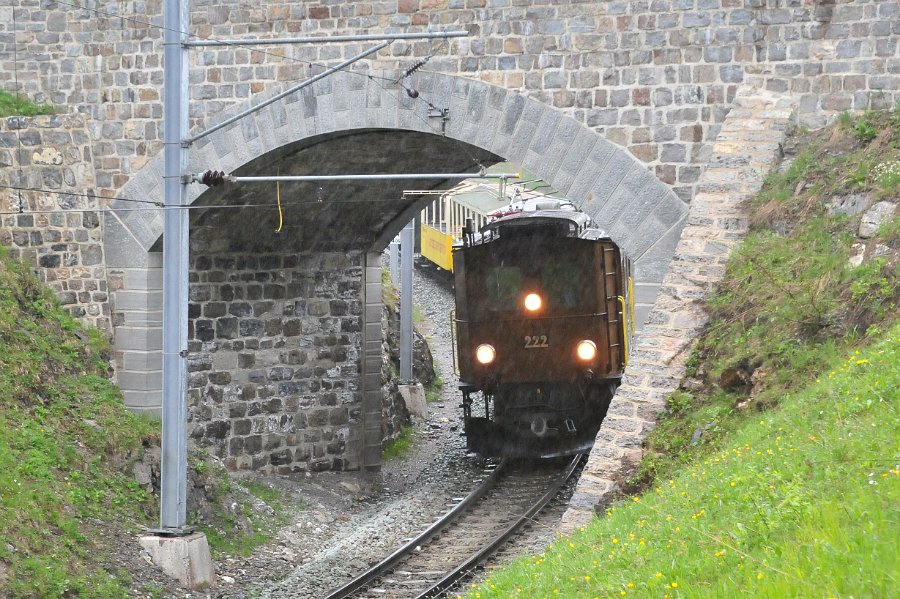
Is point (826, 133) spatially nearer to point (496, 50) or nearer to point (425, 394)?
point (496, 50)

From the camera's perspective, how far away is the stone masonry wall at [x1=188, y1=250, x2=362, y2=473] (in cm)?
1714

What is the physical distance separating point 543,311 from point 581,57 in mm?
Answer: 4371

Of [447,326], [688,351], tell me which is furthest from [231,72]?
[447,326]

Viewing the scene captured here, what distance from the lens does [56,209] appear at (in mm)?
15562

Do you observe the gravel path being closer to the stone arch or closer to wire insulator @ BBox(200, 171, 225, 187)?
the stone arch

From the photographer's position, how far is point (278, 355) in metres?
18.1

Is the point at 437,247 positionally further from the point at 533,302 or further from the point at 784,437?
the point at 784,437

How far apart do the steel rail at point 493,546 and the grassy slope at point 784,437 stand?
3160mm

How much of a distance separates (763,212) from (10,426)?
8248 mm

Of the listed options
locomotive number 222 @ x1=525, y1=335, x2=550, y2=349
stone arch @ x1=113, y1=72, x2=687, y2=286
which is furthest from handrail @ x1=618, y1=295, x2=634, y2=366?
stone arch @ x1=113, y1=72, x2=687, y2=286

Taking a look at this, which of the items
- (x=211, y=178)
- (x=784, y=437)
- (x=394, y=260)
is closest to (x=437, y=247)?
(x=394, y=260)

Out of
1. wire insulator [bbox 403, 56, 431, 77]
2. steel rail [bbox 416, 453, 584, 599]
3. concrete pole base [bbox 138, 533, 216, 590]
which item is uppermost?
wire insulator [bbox 403, 56, 431, 77]

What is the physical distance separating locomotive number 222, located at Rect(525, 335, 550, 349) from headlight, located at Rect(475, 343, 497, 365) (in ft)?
1.59

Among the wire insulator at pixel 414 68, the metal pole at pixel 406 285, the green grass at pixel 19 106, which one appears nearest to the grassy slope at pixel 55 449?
the green grass at pixel 19 106
